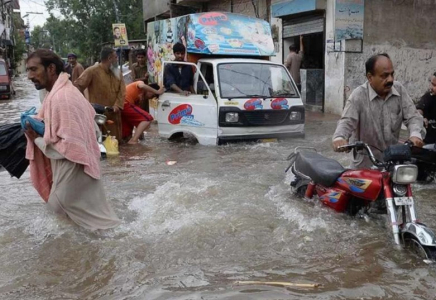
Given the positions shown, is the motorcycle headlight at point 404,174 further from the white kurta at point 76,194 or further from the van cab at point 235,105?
the van cab at point 235,105

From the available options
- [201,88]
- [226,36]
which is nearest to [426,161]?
[201,88]

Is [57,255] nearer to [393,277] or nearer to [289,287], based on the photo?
[289,287]

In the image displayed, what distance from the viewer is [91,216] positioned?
400 centimetres

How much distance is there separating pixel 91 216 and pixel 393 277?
2.36m

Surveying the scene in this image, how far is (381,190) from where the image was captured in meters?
3.82

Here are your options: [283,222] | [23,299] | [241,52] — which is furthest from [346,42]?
[23,299]

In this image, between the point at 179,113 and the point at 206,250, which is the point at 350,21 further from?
the point at 206,250

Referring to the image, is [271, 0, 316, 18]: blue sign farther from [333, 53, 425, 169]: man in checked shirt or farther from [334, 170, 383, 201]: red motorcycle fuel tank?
[334, 170, 383, 201]: red motorcycle fuel tank

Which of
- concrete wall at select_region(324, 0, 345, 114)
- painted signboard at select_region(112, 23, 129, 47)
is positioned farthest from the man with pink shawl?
painted signboard at select_region(112, 23, 129, 47)

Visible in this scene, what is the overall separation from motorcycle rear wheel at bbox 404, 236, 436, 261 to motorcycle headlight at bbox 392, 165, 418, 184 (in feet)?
1.36

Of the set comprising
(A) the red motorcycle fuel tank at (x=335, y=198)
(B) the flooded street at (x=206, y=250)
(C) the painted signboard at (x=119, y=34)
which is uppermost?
(C) the painted signboard at (x=119, y=34)

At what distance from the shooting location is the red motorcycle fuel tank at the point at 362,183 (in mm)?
3824

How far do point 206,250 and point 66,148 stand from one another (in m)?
1.39

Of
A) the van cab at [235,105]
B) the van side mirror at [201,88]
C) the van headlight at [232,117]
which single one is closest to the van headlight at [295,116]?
the van cab at [235,105]
